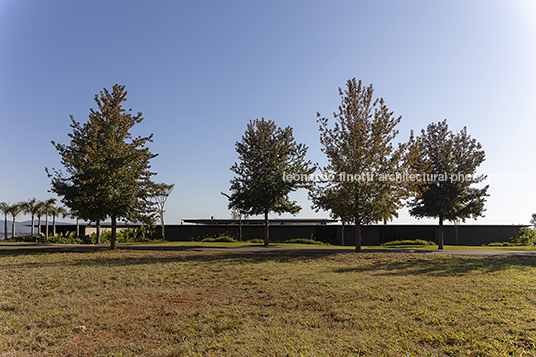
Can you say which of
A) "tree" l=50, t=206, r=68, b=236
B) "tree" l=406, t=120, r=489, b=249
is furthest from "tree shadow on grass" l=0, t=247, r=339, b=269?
"tree" l=50, t=206, r=68, b=236

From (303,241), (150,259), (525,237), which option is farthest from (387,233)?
(150,259)

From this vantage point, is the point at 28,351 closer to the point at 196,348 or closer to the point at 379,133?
the point at 196,348

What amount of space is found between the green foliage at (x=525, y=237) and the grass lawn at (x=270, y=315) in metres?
30.9

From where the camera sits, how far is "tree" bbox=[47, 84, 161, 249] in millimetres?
22984

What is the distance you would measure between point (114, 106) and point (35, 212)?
1157 inches

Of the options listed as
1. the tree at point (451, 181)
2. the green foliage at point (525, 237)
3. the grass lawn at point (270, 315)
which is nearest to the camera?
the grass lawn at point (270, 315)

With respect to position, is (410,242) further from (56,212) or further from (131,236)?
(56,212)

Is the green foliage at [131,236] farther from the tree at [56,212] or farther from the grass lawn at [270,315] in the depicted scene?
the grass lawn at [270,315]

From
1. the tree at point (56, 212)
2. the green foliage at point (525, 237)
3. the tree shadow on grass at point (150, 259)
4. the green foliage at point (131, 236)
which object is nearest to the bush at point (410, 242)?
the green foliage at point (525, 237)

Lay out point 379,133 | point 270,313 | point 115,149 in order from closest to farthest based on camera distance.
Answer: point 270,313 → point 379,133 → point 115,149

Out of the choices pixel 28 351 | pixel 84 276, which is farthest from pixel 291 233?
pixel 28 351

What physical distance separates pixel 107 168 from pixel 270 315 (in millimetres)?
19987

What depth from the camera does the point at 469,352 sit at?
515 centimetres

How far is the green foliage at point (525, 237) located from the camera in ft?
121
